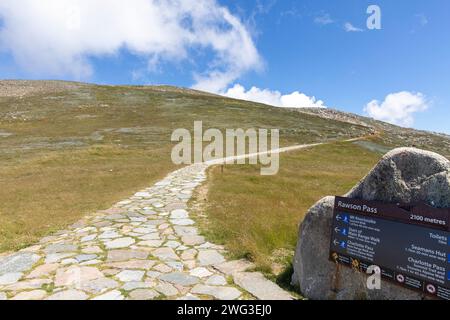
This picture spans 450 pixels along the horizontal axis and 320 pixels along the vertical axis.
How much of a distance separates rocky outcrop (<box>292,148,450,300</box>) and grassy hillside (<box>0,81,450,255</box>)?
7.31 meters

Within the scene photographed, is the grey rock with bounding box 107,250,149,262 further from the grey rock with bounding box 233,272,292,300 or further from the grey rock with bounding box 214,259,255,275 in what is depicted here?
the grey rock with bounding box 233,272,292,300

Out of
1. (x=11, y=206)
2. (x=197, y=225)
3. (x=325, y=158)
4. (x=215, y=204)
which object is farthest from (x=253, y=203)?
(x=325, y=158)

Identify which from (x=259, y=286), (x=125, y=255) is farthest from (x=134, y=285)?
(x=259, y=286)

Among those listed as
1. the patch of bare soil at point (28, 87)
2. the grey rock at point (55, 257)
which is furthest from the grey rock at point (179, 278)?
the patch of bare soil at point (28, 87)

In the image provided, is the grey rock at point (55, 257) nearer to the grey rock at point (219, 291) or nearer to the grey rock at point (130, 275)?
the grey rock at point (130, 275)

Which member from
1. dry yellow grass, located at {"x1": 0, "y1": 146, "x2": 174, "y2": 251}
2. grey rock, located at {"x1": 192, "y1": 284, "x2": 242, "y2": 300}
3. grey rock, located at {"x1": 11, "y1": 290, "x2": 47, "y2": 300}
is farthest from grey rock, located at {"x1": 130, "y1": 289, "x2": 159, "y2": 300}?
dry yellow grass, located at {"x1": 0, "y1": 146, "x2": 174, "y2": 251}

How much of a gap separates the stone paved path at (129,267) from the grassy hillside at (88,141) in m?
1.42

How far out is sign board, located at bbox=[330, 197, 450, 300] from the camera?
14.7 feet

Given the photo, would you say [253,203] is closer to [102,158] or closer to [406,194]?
[406,194]

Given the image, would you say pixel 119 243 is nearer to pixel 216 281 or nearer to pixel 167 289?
pixel 167 289

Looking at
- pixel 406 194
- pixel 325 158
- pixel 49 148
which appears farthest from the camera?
pixel 325 158

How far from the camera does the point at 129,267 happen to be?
7.21 m
